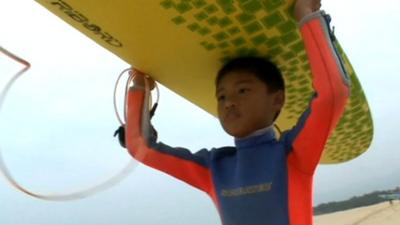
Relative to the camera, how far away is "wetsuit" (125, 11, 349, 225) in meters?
0.93

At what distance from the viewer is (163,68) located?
126 centimetres

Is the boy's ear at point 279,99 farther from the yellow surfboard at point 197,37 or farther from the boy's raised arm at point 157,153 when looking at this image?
the boy's raised arm at point 157,153

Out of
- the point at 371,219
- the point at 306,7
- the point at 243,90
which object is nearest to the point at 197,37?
the point at 243,90

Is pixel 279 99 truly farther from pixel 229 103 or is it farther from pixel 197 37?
pixel 197 37

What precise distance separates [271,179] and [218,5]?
40cm

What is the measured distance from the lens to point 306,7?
973mm

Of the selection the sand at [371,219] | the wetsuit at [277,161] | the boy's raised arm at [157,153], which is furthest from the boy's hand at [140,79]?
the sand at [371,219]

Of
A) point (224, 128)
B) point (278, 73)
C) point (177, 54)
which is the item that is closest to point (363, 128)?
point (278, 73)

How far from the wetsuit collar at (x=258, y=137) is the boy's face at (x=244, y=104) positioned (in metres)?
0.01

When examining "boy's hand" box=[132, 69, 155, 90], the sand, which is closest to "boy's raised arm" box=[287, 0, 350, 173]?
"boy's hand" box=[132, 69, 155, 90]

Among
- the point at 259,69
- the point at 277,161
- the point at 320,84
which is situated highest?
the point at 259,69

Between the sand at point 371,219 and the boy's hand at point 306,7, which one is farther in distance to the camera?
the sand at point 371,219

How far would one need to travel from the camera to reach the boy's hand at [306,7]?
3.17ft

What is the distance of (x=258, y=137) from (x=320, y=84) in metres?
0.22
